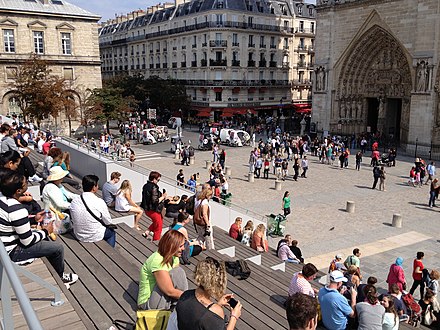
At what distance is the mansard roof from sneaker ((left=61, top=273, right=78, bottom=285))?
34.8 meters

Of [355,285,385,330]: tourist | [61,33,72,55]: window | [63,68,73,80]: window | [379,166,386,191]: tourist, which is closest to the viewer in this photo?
[355,285,385,330]: tourist

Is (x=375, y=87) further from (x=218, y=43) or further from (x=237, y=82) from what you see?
(x=218, y=43)

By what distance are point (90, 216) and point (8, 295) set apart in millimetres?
3611

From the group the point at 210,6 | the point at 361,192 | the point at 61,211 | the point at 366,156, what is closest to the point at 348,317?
the point at 61,211

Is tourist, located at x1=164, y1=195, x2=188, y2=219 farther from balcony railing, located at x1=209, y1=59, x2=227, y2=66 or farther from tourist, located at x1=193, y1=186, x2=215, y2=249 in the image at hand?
balcony railing, located at x1=209, y1=59, x2=227, y2=66

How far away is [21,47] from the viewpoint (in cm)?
3525

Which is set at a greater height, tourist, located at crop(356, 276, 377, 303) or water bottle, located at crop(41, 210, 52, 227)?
water bottle, located at crop(41, 210, 52, 227)

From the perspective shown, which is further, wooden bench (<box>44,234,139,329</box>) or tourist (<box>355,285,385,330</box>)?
tourist (<box>355,285,385,330</box>)

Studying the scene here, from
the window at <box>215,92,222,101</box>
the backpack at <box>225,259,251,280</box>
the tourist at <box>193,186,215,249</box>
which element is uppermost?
the window at <box>215,92,222,101</box>

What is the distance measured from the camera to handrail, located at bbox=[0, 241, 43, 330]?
193 cm

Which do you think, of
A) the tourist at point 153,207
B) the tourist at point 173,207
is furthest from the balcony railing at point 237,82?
the tourist at point 153,207

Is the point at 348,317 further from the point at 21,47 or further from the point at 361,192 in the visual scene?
the point at 21,47

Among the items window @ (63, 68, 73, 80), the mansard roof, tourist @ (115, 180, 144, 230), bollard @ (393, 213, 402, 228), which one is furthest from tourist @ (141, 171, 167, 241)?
window @ (63, 68, 73, 80)

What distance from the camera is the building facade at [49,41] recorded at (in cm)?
3469
